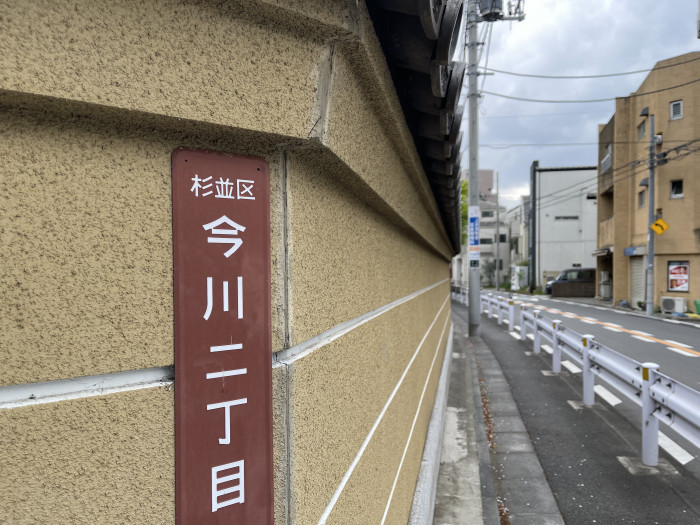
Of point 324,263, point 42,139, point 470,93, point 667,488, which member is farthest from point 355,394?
point 470,93

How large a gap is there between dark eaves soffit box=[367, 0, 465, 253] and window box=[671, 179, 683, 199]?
893 inches

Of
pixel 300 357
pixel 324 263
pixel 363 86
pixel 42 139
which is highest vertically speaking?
pixel 363 86

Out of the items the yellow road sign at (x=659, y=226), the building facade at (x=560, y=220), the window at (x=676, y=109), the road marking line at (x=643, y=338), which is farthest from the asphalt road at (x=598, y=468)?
the building facade at (x=560, y=220)

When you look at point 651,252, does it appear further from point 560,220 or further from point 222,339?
point 560,220

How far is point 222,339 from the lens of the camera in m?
0.96

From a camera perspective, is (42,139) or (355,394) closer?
(42,139)

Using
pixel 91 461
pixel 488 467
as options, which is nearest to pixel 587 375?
pixel 488 467

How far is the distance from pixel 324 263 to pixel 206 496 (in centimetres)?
66

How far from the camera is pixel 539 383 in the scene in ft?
27.5

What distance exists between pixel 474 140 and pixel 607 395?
9.88m

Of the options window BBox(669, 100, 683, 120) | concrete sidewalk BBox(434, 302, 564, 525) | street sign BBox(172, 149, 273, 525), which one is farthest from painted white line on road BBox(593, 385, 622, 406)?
window BBox(669, 100, 683, 120)

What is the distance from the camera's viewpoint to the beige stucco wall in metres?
0.74

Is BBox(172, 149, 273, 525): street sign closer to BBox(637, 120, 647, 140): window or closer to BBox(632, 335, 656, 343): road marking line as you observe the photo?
BBox(632, 335, 656, 343): road marking line

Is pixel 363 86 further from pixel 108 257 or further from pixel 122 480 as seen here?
pixel 122 480
